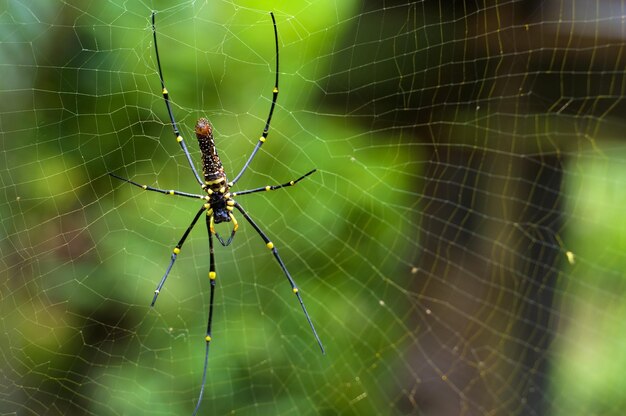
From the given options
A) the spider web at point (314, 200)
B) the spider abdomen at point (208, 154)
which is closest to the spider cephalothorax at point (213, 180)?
the spider abdomen at point (208, 154)

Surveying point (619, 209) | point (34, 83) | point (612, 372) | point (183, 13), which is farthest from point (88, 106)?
point (612, 372)

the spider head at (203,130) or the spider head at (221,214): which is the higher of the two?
the spider head at (203,130)

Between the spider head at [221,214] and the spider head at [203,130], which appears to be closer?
the spider head at [203,130]

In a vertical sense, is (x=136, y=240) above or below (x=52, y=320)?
above

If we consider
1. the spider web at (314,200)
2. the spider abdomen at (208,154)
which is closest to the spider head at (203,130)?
the spider abdomen at (208,154)

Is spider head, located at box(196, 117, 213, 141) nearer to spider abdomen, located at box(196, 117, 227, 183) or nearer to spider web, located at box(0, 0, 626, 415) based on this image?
spider abdomen, located at box(196, 117, 227, 183)

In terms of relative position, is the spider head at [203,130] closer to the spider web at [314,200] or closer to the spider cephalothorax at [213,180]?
the spider cephalothorax at [213,180]

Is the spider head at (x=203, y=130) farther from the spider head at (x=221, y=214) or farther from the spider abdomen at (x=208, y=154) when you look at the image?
the spider head at (x=221, y=214)

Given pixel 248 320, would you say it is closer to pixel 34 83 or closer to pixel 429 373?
pixel 429 373
